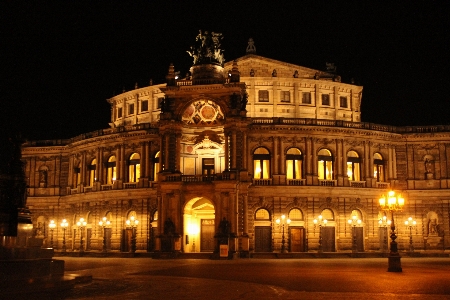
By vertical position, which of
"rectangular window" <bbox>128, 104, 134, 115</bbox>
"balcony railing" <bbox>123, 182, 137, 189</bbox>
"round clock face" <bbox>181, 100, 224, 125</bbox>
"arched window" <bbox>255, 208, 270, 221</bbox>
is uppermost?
"rectangular window" <bbox>128, 104, 134, 115</bbox>

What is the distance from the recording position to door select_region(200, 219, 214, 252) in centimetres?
6075

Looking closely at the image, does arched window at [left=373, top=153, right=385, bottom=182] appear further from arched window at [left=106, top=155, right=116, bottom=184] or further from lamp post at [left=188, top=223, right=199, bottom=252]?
arched window at [left=106, top=155, right=116, bottom=184]

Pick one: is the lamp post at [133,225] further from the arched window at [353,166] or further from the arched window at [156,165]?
the arched window at [353,166]

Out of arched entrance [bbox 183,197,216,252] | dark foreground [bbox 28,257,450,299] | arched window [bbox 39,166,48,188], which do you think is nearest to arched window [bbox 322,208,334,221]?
arched entrance [bbox 183,197,216,252]

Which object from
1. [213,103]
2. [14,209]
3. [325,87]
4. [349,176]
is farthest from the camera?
[325,87]

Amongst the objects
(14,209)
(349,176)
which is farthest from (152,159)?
(14,209)

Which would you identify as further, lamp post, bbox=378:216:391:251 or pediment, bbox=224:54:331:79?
pediment, bbox=224:54:331:79

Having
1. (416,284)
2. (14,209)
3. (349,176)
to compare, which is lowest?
(416,284)

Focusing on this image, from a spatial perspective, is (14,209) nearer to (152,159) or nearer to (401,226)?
(152,159)

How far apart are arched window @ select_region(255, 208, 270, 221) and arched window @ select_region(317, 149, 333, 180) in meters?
7.48

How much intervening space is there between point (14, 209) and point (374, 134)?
49.4 meters

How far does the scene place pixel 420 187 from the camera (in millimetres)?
66250

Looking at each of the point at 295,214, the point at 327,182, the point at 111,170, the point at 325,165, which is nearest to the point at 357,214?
the point at 327,182

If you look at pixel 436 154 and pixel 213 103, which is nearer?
pixel 213 103
